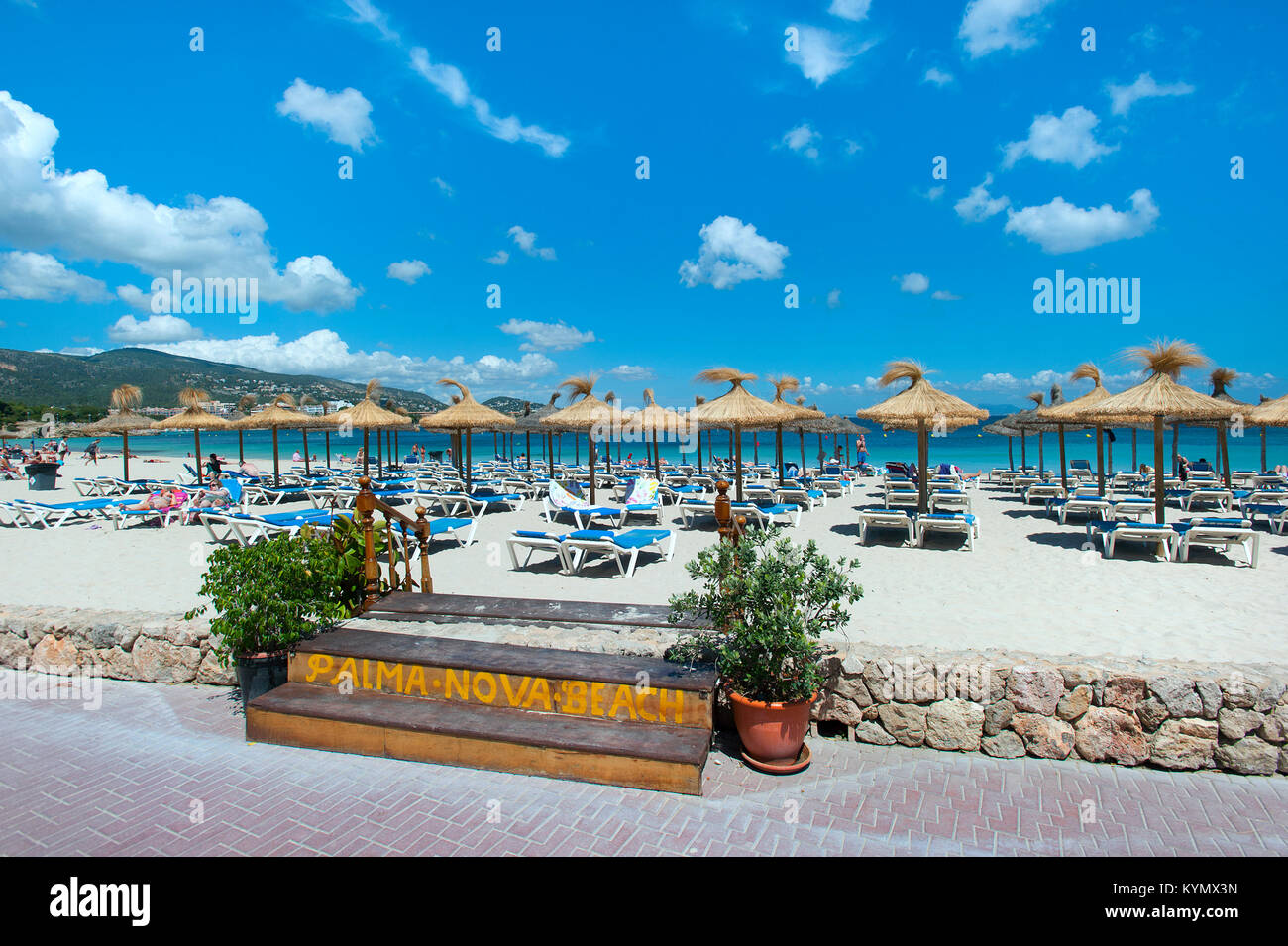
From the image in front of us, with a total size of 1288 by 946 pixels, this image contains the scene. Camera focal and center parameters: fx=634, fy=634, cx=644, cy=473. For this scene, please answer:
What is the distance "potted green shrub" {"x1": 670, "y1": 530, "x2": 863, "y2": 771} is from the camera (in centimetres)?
323

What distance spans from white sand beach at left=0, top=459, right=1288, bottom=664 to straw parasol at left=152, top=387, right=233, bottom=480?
5.26m

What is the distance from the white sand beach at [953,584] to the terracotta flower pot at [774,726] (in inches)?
64.6

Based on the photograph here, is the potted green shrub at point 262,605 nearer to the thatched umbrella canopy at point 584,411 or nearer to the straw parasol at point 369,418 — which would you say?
the thatched umbrella canopy at point 584,411

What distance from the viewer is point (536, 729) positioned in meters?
3.28

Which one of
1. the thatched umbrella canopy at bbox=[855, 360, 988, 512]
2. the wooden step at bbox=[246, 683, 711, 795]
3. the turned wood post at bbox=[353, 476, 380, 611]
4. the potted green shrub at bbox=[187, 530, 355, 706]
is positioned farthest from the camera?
the thatched umbrella canopy at bbox=[855, 360, 988, 512]

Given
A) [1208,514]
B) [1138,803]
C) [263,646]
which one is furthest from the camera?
[1208,514]

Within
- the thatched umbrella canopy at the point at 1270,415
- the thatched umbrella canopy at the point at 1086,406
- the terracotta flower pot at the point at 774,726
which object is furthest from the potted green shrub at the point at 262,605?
the thatched umbrella canopy at the point at 1270,415

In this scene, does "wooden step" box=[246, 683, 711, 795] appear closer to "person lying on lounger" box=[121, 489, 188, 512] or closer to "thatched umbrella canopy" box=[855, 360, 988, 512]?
"thatched umbrella canopy" box=[855, 360, 988, 512]

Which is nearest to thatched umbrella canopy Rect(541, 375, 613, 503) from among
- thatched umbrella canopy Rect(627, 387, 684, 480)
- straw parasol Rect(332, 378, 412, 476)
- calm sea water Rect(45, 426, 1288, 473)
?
thatched umbrella canopy Rect(627, 387, 684, 480)

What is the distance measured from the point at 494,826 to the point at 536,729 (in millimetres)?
567

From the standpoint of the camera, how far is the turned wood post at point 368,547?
15.1 ft
